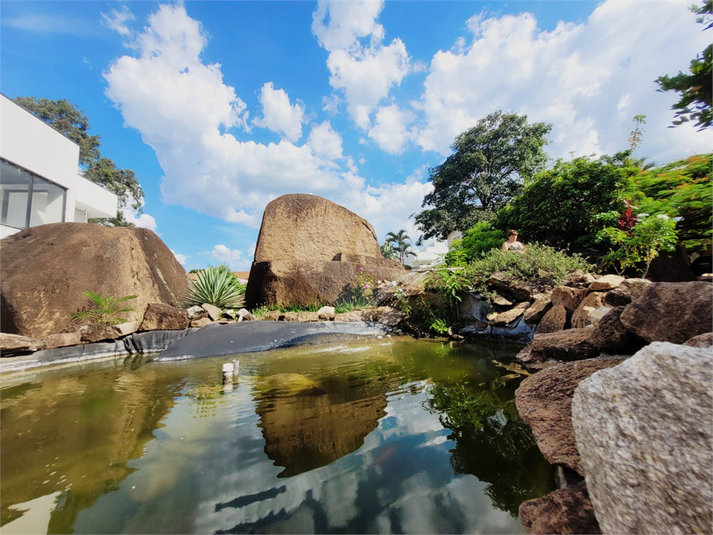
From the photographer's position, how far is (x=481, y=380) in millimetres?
2826

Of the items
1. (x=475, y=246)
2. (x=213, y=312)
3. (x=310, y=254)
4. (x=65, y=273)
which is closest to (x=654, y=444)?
(x=213, y=312)

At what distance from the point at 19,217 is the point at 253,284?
897cm

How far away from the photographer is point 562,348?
7.33 ft

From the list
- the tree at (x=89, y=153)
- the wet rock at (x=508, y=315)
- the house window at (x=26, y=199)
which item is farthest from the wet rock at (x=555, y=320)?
the tree at (x=89, y=153)

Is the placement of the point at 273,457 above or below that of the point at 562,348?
below

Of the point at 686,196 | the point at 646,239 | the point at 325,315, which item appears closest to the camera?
the point at 686,196

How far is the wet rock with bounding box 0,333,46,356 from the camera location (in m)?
4.41

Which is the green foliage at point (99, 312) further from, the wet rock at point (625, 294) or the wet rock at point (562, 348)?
the wet rock at point (625, 294)

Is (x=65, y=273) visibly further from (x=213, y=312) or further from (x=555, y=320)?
(x=555, y=320)

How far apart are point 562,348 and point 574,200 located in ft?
19.5

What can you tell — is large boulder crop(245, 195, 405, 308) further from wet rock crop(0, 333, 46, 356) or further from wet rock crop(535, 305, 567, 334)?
wet rock crop(535, 305, 567, 334)

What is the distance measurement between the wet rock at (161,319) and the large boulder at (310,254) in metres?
2.26

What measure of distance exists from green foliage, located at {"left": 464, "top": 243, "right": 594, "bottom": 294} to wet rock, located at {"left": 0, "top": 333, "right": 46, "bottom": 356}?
7.63m

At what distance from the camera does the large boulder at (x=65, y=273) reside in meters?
5.38
